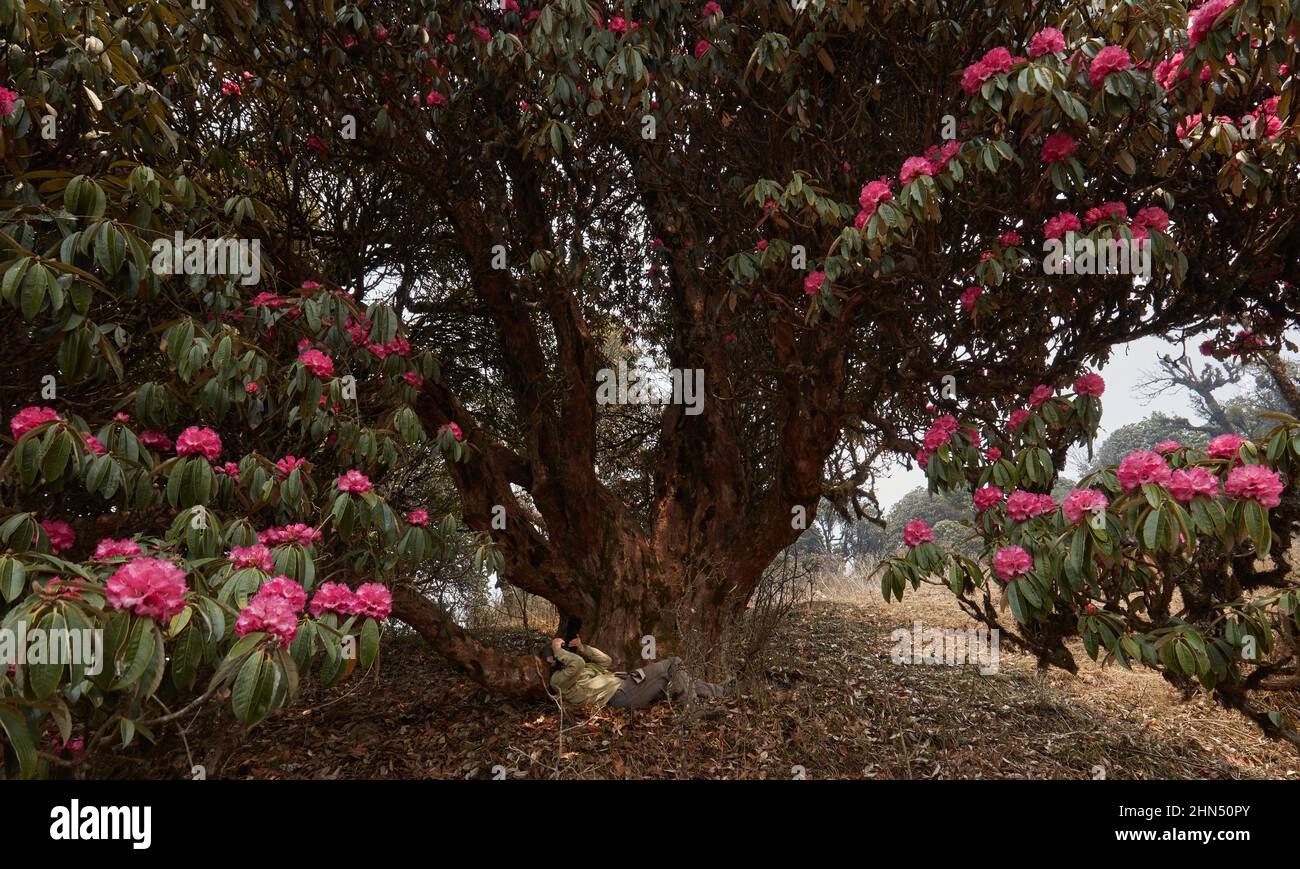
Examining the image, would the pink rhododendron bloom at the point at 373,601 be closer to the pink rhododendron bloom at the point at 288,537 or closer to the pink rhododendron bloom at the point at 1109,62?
the pink rhododendron bloom at the point at 288,537

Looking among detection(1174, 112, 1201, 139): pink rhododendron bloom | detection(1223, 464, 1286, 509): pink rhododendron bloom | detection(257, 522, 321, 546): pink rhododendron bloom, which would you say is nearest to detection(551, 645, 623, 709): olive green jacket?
detection(257, 522, 321, 546): pink rhododendron bloom

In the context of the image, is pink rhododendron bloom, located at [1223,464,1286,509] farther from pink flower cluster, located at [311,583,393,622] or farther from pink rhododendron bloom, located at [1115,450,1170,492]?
pink flower cluster, located at [311,583,393,622]

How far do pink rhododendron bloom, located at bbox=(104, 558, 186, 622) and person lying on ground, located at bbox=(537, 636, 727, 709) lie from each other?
303 cm

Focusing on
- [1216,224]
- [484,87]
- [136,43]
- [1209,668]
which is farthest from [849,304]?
[136,43]

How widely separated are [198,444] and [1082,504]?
3175 millimetres

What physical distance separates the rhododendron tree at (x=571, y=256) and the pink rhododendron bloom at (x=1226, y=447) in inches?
4.9

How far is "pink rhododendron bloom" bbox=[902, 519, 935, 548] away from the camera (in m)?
2.83

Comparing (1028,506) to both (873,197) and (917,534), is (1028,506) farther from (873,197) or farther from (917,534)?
(873,197)

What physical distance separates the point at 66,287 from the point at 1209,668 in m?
3.99

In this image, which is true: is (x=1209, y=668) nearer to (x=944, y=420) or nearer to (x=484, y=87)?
(x=944, y=420)

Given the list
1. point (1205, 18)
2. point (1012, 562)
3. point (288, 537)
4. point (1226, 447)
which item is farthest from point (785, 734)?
point (1205, 18)

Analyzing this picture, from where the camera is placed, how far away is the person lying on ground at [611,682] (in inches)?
172

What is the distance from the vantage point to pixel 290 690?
1.63 metres

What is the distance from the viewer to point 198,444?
97.3 inches
